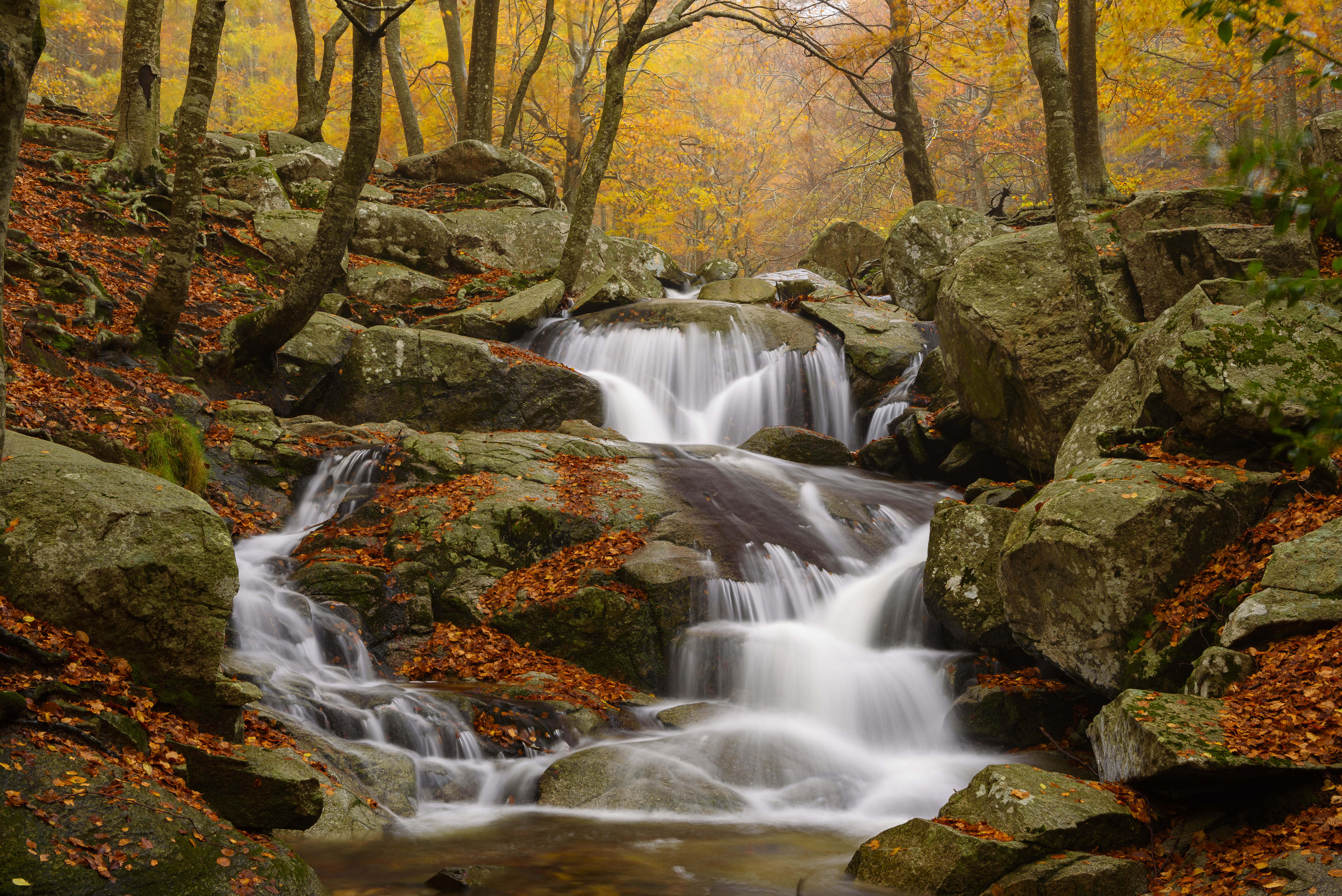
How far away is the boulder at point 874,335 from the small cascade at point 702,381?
1.12 feet

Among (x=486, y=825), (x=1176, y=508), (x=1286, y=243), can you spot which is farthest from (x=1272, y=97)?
(x=486, y=825)

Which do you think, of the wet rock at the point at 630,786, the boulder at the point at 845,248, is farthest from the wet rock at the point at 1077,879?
the boulder at the point at 845,248

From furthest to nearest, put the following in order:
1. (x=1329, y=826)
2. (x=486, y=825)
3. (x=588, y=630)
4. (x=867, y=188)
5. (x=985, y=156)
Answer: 1. (x=985, y=156)
2. (x=867, y=188)
3. (x=588, y=630)
4. (x=486, y=825)
5. (x=1329, y=826)

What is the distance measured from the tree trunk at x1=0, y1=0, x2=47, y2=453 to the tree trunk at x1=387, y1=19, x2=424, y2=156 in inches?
713

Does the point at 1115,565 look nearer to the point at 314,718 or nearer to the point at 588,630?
the point at 588,630

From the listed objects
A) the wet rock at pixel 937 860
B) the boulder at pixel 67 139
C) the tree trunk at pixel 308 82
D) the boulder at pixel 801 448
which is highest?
the tree trunk at pixel 308 82

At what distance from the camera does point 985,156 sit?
28.9 metres

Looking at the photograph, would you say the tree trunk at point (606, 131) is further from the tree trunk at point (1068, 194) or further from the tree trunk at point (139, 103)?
the tree trunk at point (1068, 194)

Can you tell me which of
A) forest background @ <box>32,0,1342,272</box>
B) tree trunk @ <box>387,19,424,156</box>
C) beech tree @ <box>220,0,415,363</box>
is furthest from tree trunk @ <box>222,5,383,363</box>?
tree trunk @ <box>387,19,424,156</box>

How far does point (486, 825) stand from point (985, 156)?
2871cm

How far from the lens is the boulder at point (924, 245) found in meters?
16.9

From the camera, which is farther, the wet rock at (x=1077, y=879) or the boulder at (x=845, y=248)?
the boulder at (x=845, y=248)

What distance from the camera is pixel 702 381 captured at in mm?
14945

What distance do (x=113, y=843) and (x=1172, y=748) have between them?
4.71 metres
